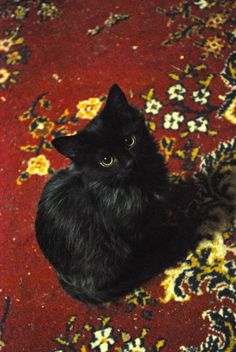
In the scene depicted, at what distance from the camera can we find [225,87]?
1.52 metres

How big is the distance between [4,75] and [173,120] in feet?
2.81

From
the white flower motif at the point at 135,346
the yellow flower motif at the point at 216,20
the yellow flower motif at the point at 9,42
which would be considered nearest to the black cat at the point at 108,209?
the white flower motif at the point at 135,346

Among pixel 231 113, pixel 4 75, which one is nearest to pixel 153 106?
pixel 231 113

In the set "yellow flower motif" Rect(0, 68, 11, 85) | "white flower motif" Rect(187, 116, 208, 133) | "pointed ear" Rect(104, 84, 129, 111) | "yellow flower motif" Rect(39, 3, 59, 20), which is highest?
"pointed ear" Rect(104, 84, 129, 111)

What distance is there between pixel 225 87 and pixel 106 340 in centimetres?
97

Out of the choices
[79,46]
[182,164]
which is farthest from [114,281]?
[79,46]

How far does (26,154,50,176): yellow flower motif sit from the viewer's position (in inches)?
60.8

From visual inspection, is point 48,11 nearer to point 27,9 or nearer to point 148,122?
point 27,9

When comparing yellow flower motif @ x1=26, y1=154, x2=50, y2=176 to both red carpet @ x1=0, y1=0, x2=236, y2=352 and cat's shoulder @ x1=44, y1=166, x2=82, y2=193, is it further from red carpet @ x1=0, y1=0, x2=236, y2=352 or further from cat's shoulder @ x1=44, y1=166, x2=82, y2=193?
cat's shoulder @ x1=44, y1=166, x2=82, y2=193

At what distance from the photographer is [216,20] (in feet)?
5.59

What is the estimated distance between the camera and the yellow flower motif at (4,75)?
73.0 inches

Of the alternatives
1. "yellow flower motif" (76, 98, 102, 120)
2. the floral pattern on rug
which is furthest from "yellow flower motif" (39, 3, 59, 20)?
"yellow flower motif" (76, 98, 102, 120)

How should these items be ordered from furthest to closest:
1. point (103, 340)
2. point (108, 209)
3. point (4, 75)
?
1. point (4, 75)
2. point (103, 340)
3. point (108, 209)

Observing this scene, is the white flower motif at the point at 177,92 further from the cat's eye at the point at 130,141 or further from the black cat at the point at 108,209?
the cat's eye at the point at 130,141
